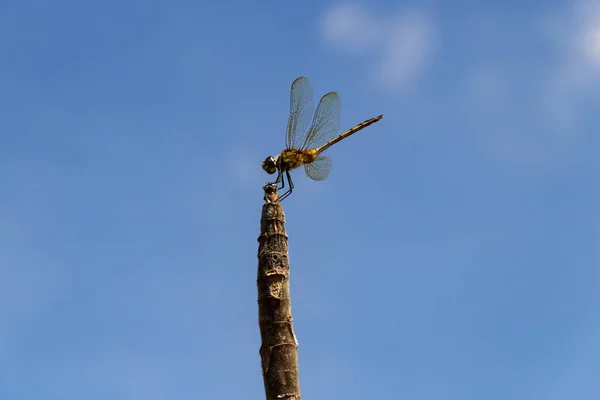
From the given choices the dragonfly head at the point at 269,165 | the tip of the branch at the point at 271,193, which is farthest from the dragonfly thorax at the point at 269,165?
the tip of the branch at the point at 271,193

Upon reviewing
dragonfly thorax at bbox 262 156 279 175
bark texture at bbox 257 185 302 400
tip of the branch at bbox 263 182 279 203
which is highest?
dragonfly thorax at bbox 262 156 279 175

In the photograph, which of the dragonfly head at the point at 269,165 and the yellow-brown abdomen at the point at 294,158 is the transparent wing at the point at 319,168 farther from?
the dragonfly head at the point at 269,165

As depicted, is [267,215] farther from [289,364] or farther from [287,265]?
[289,364]

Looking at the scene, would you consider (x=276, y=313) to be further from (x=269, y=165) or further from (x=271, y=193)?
(x=269, y=165)

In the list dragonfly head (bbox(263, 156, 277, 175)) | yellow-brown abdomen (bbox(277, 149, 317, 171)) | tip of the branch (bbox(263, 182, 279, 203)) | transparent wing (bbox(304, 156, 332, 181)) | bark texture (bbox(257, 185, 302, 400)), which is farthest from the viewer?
transparent wing (bbox(304, 156, 332, 181))

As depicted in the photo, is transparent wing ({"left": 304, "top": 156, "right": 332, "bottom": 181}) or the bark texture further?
transparent wing ({"left": 304, "top": 156, "right": 332, "bottom": 181})

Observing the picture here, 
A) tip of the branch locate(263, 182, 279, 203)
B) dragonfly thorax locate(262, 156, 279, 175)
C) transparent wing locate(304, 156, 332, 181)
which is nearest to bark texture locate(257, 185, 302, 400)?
tip of the branch locate(263, 182, 279, 203)

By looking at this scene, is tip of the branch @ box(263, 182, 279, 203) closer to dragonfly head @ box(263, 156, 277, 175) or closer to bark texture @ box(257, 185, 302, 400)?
bark texture @ box(257, 185, 302, 400)

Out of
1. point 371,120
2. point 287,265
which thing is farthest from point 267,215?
point 371,120
